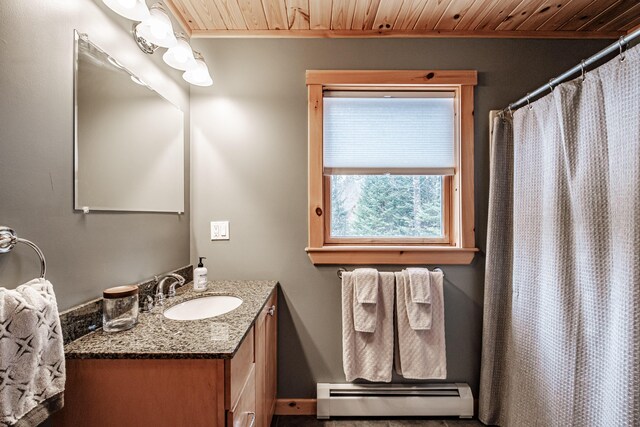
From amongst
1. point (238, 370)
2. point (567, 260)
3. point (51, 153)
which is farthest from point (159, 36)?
point (567, 260)

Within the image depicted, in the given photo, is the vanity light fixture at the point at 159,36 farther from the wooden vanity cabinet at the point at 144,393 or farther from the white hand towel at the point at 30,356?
the wooden vanity cabinet at the point at 144,393

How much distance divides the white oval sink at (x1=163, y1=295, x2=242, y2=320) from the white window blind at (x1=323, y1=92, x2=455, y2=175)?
3.09ft

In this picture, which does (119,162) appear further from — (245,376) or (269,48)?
(269,48)

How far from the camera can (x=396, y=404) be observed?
1.60 m

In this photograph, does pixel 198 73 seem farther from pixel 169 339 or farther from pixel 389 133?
pixel 169 339

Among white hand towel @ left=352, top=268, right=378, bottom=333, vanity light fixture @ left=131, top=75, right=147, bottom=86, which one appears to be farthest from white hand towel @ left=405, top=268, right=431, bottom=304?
vanity light fixture @ left=131, top=75, right=147, bottom=86

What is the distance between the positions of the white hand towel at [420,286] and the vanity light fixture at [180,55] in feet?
5.33

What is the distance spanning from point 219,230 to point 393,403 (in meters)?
1.46

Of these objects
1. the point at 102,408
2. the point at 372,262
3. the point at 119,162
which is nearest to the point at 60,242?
the point at 119,162

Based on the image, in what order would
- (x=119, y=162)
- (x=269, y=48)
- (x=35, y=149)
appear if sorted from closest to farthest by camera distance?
(x=35, y=149) < (x=119, y=162) < (x=269, y=48)

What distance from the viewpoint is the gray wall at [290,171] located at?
1.69 metres

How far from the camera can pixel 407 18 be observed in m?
1.58

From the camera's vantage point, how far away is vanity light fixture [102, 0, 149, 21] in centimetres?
97

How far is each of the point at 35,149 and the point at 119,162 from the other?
0.33 meters
